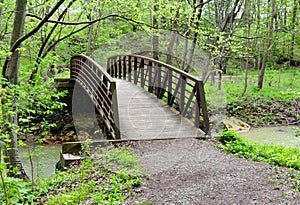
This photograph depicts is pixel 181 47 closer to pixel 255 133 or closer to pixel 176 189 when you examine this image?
pixel 255 133

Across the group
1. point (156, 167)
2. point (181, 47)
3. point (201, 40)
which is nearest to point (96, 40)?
point (181, 47)

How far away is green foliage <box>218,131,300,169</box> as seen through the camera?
18.4 feet

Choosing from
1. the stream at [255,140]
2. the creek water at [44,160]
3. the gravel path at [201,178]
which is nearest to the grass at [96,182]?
the gravel path at [201,178]

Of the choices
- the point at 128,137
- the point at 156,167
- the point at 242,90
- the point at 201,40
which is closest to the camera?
the point at 156,167

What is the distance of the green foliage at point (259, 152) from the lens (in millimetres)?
5622

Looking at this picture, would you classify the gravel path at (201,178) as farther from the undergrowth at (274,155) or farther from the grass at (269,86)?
the grass at (269,86)

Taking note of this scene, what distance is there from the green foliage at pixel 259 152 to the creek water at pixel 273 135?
4.56 metres

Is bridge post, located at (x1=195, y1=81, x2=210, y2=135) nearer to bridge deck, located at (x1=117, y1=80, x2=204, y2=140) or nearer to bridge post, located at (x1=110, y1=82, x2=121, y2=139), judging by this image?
bridge deck, located at (x1=117, y1=80, x2=204, y2=140)

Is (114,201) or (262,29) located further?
(262,29)

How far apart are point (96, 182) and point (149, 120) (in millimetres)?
3181

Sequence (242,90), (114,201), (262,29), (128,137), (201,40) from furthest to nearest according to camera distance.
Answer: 1. (262,29)
2. (242,90)
3. (201,40)
4. (128,137)
5. (114,201)

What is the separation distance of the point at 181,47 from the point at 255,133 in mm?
4728

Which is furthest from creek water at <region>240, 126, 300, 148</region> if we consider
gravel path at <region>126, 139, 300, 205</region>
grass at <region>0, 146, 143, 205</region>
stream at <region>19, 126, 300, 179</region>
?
grass at <region>0, 146, 143, 205</region>

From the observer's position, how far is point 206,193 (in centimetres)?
438
